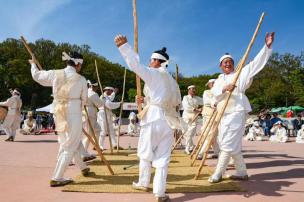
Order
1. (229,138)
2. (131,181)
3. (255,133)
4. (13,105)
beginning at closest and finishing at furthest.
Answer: (229,138), (131,181), (13,105), (255,133)

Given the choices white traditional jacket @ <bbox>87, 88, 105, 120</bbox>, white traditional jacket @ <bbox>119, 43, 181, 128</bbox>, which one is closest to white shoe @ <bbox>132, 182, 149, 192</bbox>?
white traditional jacket @ <bbox>119, 43, 181, 128</bbox>

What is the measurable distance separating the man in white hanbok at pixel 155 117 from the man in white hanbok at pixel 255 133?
13.8m

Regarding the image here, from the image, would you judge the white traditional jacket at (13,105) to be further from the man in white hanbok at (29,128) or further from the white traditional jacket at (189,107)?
the white traditional jacket at (189,107)

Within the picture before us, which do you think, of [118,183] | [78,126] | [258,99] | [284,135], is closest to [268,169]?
[118,183]

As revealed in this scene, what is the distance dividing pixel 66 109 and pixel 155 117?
1.59 m

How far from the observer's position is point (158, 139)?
195 inches

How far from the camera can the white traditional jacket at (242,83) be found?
5746mm

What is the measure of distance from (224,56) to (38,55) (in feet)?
152

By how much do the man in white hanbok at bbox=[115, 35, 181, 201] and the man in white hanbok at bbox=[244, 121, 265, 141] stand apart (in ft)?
45.1

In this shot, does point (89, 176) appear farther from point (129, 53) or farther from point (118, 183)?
point (129, 53)

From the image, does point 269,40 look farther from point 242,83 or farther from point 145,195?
point 145,195

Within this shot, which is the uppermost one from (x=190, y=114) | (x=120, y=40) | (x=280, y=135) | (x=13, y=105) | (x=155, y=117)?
(x=120, y=40)

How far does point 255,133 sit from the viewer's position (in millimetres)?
18219

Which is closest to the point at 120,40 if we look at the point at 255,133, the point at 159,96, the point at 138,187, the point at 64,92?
the point at 159,96
